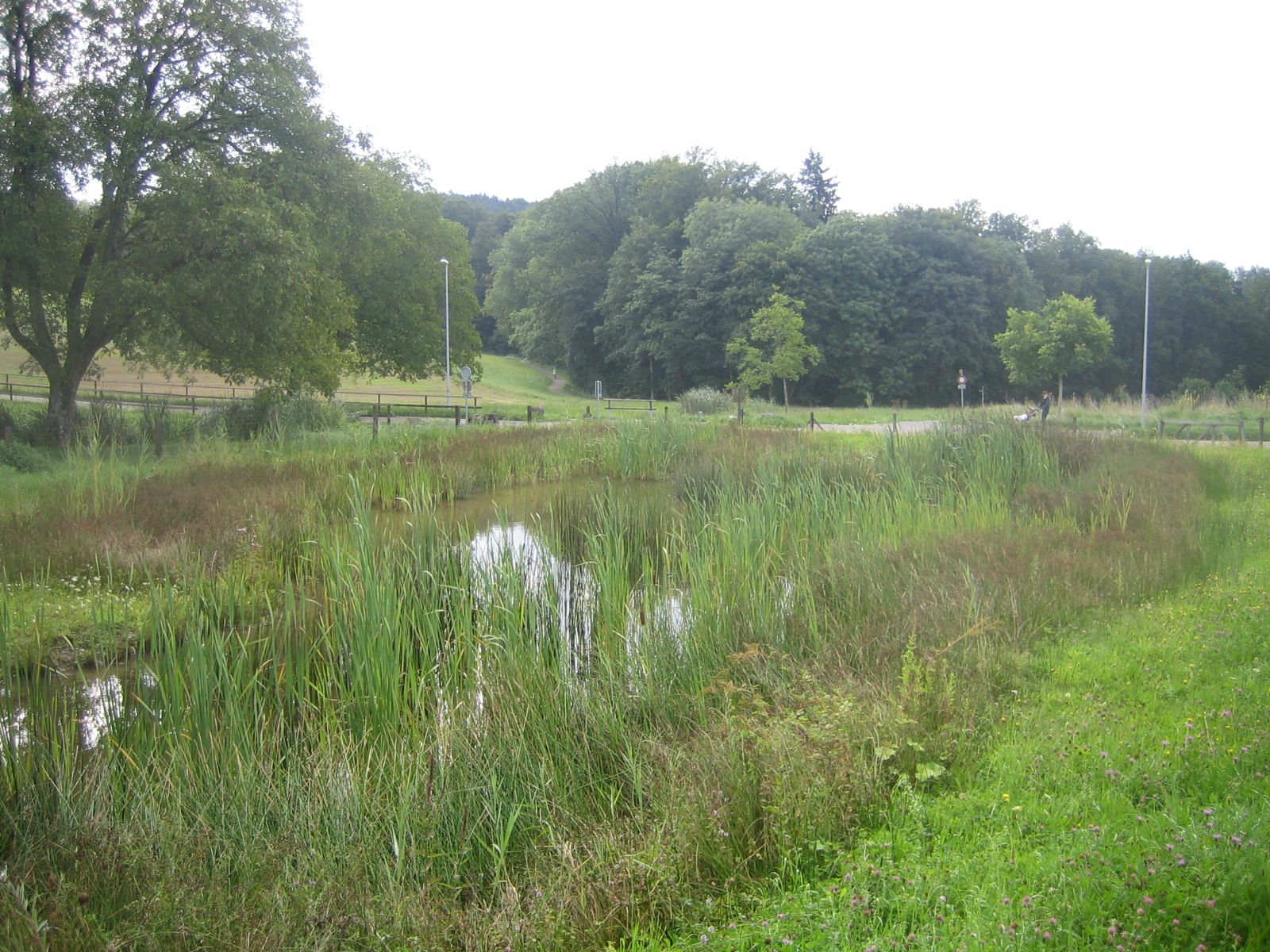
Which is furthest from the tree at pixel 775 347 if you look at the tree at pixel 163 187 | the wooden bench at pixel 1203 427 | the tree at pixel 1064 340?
the tree at pixel 163 187

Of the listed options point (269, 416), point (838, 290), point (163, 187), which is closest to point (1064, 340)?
point (838, 290)

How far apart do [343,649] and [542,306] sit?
57.6 m

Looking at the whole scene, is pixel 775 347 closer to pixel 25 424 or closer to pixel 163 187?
pixel 163 187

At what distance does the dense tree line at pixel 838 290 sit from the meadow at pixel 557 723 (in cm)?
4472

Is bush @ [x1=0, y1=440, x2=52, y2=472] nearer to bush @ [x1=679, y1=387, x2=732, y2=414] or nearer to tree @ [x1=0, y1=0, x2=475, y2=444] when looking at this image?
tree @ [x1=0, y1=0, x2=475, y2=444]

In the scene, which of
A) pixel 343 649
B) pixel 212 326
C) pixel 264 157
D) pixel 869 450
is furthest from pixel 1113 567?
pixel 264 157

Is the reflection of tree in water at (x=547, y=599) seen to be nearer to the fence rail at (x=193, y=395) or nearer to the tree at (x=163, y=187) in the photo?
the tree at (x=163, y=187)

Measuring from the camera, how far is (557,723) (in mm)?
5133

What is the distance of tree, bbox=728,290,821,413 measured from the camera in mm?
45062

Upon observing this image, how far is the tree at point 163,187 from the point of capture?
1691 cm

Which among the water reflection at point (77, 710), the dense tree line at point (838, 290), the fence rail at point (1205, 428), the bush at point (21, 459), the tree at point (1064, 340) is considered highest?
the dense tree line at point (838, 290)

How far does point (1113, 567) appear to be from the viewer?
7.38 m

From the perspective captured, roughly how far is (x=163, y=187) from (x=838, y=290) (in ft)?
135

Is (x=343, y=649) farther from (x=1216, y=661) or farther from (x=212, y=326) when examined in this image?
(x=212, y=326)
